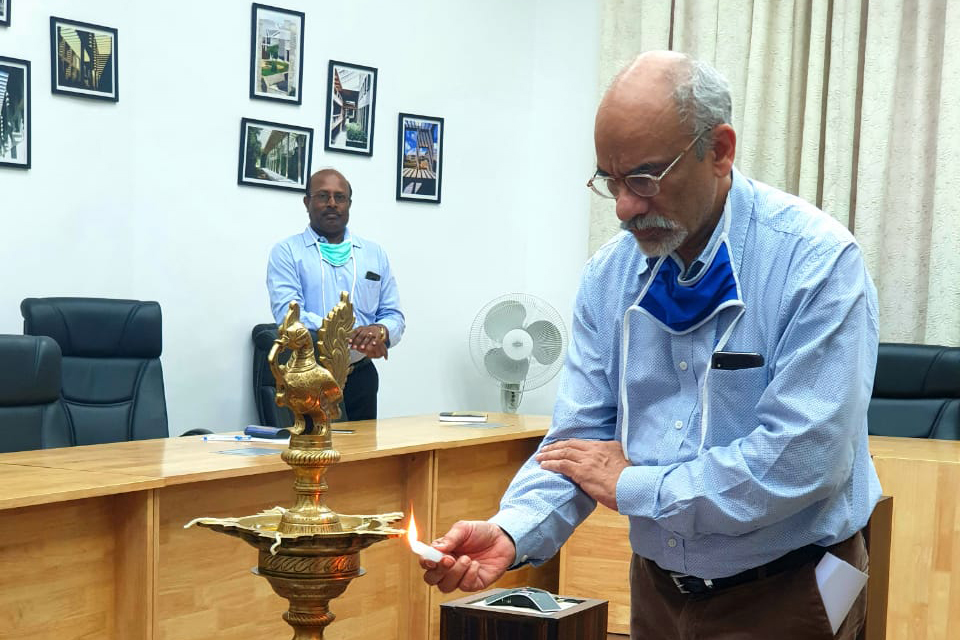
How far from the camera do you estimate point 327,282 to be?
502 cm

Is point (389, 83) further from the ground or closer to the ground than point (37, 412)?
further from the ground

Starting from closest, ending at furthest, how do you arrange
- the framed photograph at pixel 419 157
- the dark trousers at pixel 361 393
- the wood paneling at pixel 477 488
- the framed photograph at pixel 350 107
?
the wood paneling at pixel 477 488, the dark trousers at pixel 361 393, the framed photograph at pixel 350 107, the framed photograph at pixel 419 157

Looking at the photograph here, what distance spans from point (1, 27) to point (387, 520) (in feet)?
13.3

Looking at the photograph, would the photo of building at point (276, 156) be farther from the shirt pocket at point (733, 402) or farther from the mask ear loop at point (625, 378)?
the shirt pocket at point (733, 402)

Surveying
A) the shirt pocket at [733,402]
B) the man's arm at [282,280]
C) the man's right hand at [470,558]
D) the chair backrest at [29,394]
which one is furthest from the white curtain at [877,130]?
the man's right hand at [470,558]

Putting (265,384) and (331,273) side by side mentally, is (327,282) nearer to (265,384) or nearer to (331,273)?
(331,273)

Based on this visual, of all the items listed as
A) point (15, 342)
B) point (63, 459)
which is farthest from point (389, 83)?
point (63, 459)

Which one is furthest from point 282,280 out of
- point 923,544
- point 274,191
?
point 923,544

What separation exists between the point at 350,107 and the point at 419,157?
0.57 metres

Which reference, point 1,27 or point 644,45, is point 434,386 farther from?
point 1,27

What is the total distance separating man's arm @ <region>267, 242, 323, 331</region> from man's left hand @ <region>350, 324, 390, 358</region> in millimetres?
258

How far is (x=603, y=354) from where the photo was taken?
65.9 inches

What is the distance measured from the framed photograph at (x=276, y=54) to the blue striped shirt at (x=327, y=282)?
2.74 ft

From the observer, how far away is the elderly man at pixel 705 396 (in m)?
1.39
